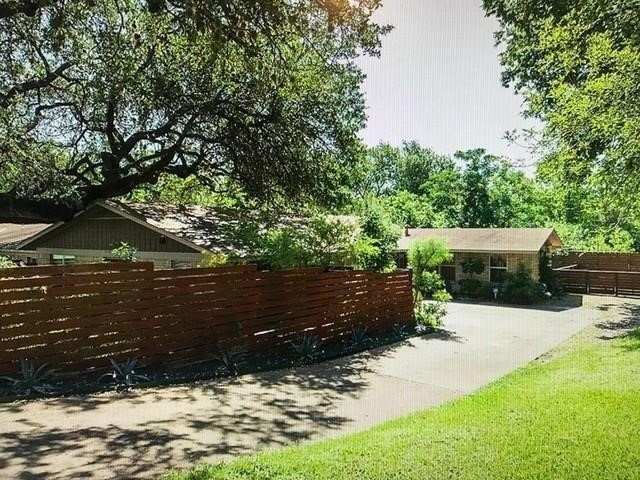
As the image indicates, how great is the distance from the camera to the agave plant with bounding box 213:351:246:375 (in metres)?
8.02

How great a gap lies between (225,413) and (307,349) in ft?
11.7

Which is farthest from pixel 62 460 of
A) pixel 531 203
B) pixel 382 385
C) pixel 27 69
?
pixel 531 203

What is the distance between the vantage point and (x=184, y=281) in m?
8.11

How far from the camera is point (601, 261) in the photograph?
2666 cm

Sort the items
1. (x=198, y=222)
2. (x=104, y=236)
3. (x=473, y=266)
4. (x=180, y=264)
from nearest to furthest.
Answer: (x=180, y=264), (x=198, y=222), (x=104, y=236), (x=473, y=266)

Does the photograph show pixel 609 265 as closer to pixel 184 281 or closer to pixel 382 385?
pixel 382 385

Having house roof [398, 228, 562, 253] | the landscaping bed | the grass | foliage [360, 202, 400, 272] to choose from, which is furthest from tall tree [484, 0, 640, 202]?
house roof [398, 228, 562, 253]

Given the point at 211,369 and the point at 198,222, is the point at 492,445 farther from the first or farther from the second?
the point at 198,222

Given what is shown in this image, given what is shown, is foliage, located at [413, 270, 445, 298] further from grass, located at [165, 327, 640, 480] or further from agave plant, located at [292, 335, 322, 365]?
grass, located at [165, 327, 640, 480]

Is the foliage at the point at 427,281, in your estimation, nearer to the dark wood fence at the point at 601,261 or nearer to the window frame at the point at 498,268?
the window frame at the point at 498,268

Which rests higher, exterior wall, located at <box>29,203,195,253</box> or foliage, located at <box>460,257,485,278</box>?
exterior wall, located at <box>29,203,195,253</box>

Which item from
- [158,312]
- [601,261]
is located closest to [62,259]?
[158,312]

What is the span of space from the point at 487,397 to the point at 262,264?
16.4 feet

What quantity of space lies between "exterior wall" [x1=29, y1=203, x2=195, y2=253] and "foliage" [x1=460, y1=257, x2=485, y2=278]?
586 inches
